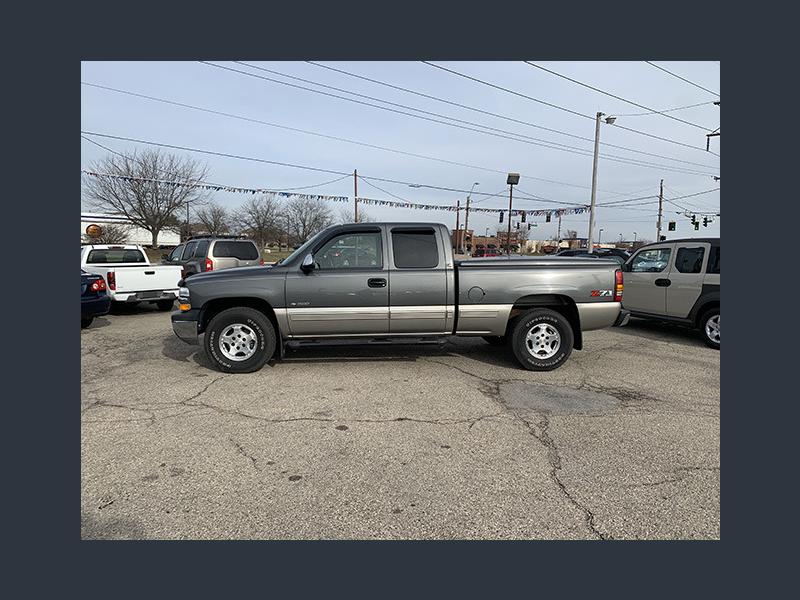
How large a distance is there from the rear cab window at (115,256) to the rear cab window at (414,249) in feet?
27.8

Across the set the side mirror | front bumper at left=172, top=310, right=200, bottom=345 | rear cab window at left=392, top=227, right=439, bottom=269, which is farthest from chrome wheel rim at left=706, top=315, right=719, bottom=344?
front bumper at left=172, top=310, right=200, bottom=345

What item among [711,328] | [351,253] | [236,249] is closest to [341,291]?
[351,253]

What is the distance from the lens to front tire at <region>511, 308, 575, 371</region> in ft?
18.6

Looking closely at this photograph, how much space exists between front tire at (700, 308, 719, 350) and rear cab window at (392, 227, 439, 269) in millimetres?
5145

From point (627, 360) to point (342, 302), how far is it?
4458 millimetres

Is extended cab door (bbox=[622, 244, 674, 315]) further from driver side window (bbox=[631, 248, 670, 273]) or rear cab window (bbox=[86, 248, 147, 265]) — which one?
rear cab window (bbox=[86, 248, 147, 265])

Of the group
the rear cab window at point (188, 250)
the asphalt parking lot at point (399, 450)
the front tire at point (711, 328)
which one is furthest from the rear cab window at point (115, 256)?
the front tire at point (711, 328)

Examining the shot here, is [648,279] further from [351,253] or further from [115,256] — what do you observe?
[115,256]

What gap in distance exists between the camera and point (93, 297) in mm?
8070

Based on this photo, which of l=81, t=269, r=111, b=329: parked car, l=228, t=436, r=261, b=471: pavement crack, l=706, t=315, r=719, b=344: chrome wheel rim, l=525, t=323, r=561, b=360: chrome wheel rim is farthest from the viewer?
l=81, t=269, r=111, b=329: parked car

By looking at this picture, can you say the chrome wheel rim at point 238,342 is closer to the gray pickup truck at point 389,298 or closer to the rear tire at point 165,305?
the gray pickup truck at point 389,298

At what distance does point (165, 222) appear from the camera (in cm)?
3675

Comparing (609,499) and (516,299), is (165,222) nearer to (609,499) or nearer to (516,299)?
(516,299)

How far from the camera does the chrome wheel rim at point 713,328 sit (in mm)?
7133
